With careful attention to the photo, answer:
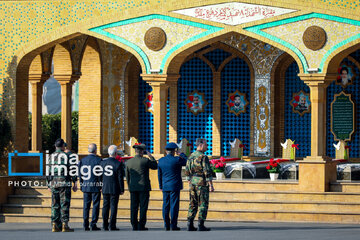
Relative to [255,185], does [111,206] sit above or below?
below

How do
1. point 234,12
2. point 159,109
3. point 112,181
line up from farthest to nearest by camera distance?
point 159,109 < point 234,12 < point 112,181

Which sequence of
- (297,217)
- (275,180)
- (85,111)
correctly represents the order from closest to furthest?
(297,217)
(275,180)
(85,111)

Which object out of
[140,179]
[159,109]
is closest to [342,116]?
[159,109]

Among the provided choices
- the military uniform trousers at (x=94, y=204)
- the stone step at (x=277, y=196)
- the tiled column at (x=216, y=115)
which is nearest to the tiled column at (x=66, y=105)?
the stone step at (x=277, y=196)

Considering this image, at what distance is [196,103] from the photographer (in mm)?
23156

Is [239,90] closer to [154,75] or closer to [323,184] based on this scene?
[154,75]

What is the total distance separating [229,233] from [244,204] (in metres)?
3.75

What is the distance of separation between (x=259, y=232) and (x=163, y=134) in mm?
5620

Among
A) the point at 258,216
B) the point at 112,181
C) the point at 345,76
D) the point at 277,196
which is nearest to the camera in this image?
the point at 112,181

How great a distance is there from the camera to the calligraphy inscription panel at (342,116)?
72.7ft

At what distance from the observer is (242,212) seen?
1734cm

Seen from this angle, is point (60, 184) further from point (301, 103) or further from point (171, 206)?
point (301, 103)

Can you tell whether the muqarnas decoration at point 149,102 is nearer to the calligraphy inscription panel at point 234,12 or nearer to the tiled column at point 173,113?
the tiled column at point 173,113

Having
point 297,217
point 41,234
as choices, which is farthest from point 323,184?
point 41,234
